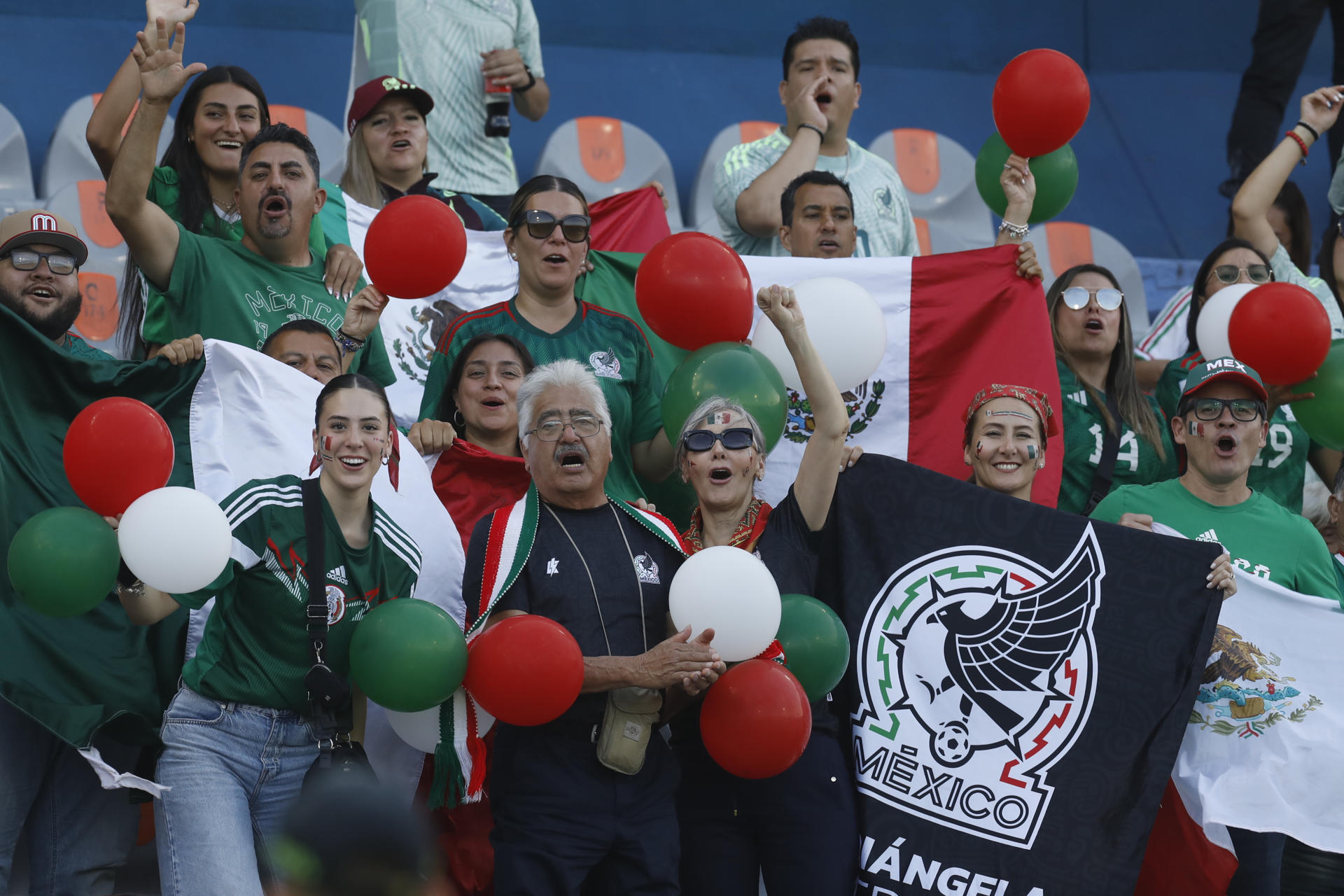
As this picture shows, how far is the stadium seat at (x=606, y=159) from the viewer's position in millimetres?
8930

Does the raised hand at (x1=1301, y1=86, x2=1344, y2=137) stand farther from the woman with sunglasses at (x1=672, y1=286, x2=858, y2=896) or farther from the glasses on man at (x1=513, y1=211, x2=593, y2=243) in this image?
the glasses on man at (x1=513, y1=211, x2=593, y2=243)

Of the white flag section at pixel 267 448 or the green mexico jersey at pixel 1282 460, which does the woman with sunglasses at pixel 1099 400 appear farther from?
the white flag section at pixel 267 448

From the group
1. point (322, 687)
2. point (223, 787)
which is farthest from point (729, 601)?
point (223, 787)

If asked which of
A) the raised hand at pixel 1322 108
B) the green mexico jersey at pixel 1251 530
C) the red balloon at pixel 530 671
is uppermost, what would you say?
the raised hand at pixel 1322 108

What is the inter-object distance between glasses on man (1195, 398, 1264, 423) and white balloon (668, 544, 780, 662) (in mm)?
1794

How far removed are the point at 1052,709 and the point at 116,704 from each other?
7.97 feet

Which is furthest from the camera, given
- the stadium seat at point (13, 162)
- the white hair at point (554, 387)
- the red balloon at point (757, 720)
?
the stadium seat at point (13, 162)

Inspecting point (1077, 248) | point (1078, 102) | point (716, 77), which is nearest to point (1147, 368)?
point (1078, 102)

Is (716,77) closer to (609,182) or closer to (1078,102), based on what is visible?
(609,182)

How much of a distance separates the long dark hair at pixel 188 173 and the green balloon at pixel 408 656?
189 centimetres

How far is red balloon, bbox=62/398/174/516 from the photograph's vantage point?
3590 mm

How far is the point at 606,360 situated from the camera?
4.76m

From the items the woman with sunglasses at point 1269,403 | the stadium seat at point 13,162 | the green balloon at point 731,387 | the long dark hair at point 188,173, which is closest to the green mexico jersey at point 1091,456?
the woman with sunglasses at point 1269,403

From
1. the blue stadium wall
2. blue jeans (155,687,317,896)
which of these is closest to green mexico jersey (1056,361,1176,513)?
blue jeans (155,687,317,896)
